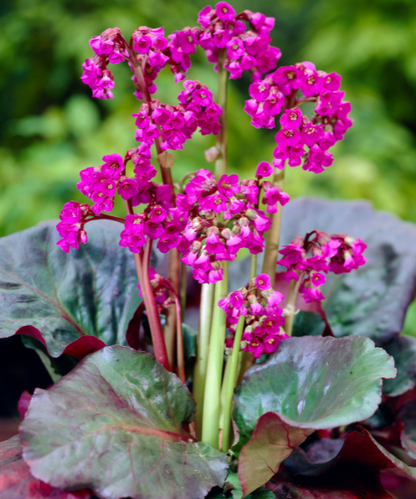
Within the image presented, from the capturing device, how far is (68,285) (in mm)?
707

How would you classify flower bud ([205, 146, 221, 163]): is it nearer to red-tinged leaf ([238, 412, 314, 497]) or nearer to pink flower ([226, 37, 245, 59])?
pink flower ([226, 37, 245, 59])

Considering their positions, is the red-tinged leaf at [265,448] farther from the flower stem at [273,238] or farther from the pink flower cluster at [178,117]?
the pink flower cluster at [178,117]

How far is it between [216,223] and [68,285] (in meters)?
0.31

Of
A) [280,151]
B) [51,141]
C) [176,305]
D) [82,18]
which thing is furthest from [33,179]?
[280,151]

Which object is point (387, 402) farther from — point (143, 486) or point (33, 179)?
point (33, 179)

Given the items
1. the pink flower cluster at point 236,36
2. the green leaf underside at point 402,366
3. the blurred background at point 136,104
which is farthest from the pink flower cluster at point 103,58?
the blurred background at point 136,104

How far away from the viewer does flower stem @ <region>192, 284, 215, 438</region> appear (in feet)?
2.15

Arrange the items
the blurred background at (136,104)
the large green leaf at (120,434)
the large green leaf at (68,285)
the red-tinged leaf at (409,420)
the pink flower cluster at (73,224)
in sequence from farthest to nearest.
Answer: the blurred background at (136,104) → the red-tinged leaf at (409,420) → the large green leaf at (68,285) → the pink flower cluster at (73,224) → the large green leaf at (120,434)

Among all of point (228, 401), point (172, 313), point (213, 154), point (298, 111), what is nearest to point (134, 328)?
point (172, 313)

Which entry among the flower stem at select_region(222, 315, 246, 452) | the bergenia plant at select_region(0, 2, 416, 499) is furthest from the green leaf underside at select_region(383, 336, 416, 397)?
the flower stem at select_region(222, 315, 246, 452)

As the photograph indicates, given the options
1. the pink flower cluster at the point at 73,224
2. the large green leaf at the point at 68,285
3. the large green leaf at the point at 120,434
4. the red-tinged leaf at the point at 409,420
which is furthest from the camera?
the red-tinged leaf at the point at 409,420

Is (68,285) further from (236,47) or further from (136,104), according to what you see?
(136,104)

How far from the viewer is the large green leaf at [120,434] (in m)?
0.43

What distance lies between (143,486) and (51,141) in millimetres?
1989
